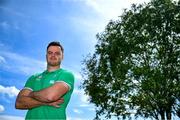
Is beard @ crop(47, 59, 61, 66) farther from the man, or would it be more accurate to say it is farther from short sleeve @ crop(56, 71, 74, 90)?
short sleeve @ crop(56, 71, 74, 90)

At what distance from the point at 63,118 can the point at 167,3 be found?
40.6 metres

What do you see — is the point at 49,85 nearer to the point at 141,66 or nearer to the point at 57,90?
the point at 57,90

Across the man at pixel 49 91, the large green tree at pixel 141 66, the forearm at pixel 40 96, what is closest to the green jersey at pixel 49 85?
the man at pixel 49 91

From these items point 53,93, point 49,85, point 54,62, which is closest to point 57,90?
point 53,93

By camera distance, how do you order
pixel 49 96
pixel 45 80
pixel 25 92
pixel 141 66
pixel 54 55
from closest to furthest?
1. pixel 49 96
2. pixel 45 80
3. pixel 54 55
4. pixel 25 92
5. pixel 141 66

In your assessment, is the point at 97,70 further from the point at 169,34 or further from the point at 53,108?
the point at 53,108

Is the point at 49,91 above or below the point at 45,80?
below

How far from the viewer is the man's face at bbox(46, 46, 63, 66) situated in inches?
243

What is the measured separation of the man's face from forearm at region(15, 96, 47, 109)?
0.69 m

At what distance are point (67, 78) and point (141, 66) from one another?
127 feet

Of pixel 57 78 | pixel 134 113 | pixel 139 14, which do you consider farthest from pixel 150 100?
pixel 57 78

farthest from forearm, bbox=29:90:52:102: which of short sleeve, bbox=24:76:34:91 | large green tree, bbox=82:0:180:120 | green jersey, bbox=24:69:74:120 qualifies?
large green tree, bbox=82:0:180:120

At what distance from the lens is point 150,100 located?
43.3 metres

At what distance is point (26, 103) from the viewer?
607cm
